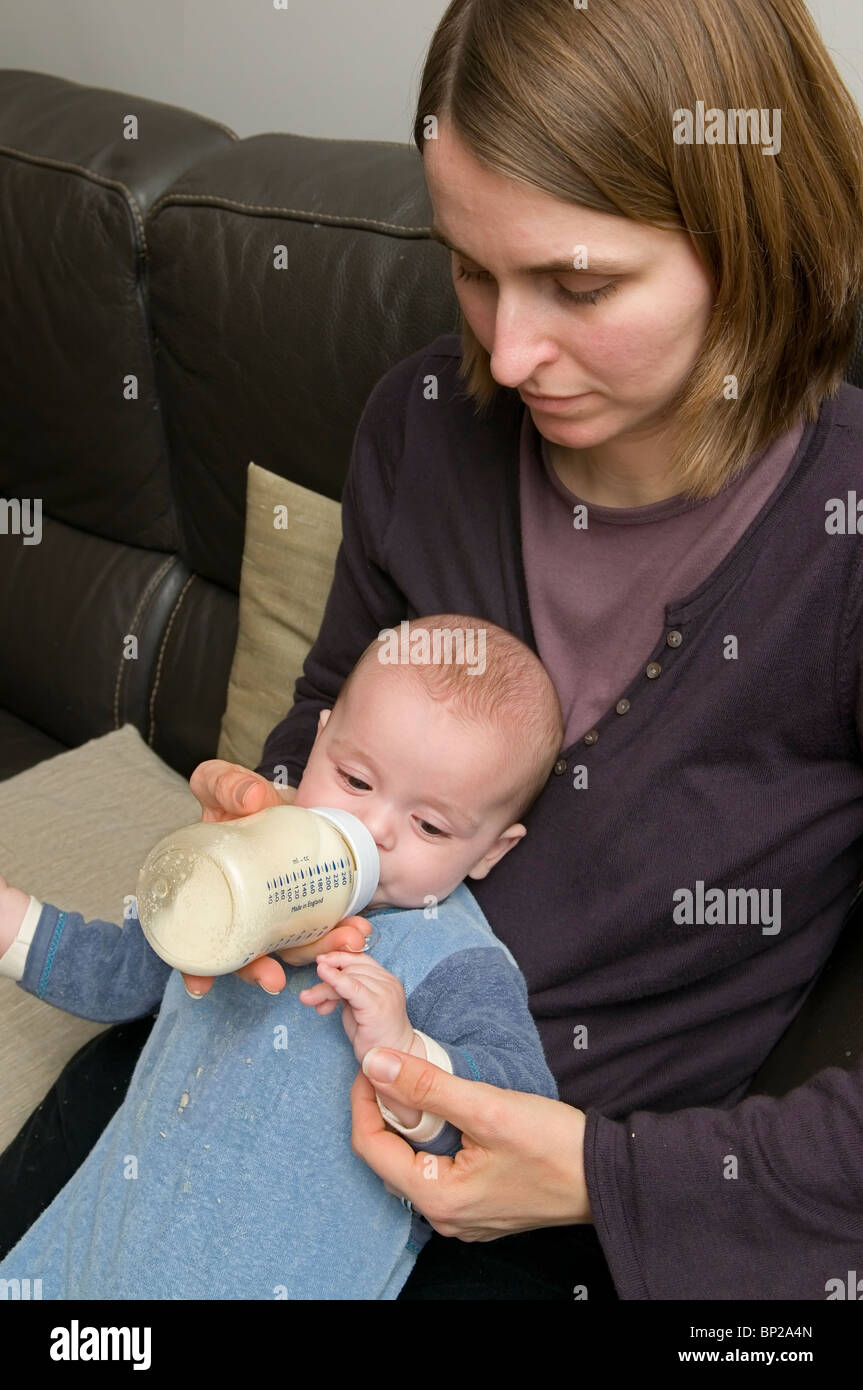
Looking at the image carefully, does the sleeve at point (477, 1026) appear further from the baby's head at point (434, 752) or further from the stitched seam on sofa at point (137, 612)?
the stitched seam on sofa at point (137, 612)

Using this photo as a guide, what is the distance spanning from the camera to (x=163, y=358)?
193 centimetres

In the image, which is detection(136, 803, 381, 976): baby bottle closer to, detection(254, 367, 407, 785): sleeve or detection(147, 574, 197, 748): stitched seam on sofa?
detection(254, 367, 407, 785): sleeve

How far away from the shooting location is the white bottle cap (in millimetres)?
1020

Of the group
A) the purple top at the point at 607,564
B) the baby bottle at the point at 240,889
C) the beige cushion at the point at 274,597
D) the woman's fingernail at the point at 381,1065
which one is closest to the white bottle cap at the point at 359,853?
the baby bottle at the point at 240,889

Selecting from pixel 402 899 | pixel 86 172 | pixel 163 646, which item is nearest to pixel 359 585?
pixel 402 899

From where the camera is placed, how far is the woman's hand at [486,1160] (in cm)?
98

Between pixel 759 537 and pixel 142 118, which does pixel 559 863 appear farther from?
A: pixel 142 118

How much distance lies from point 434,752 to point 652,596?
0.78ft

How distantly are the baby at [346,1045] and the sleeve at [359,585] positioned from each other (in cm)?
21

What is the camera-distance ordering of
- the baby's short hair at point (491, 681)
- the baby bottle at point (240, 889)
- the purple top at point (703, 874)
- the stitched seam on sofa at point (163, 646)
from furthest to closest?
the stitched seam on sofa at point (163, 646) < the baby's short hair at point (491, 681) < the purple top at point (703, 874) < the baby bottle at point (240, 889)

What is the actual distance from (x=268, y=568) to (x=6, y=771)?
0.61 meters

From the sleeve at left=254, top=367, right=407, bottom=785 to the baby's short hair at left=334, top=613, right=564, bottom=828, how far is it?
0.66 feet

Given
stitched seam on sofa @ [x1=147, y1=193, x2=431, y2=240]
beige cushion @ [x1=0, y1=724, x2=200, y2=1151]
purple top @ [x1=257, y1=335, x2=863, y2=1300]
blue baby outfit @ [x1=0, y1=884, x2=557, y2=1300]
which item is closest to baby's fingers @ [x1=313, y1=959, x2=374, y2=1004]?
blue baby outfit @ [x1=0, y1=884, x2=557, y2=1300]
